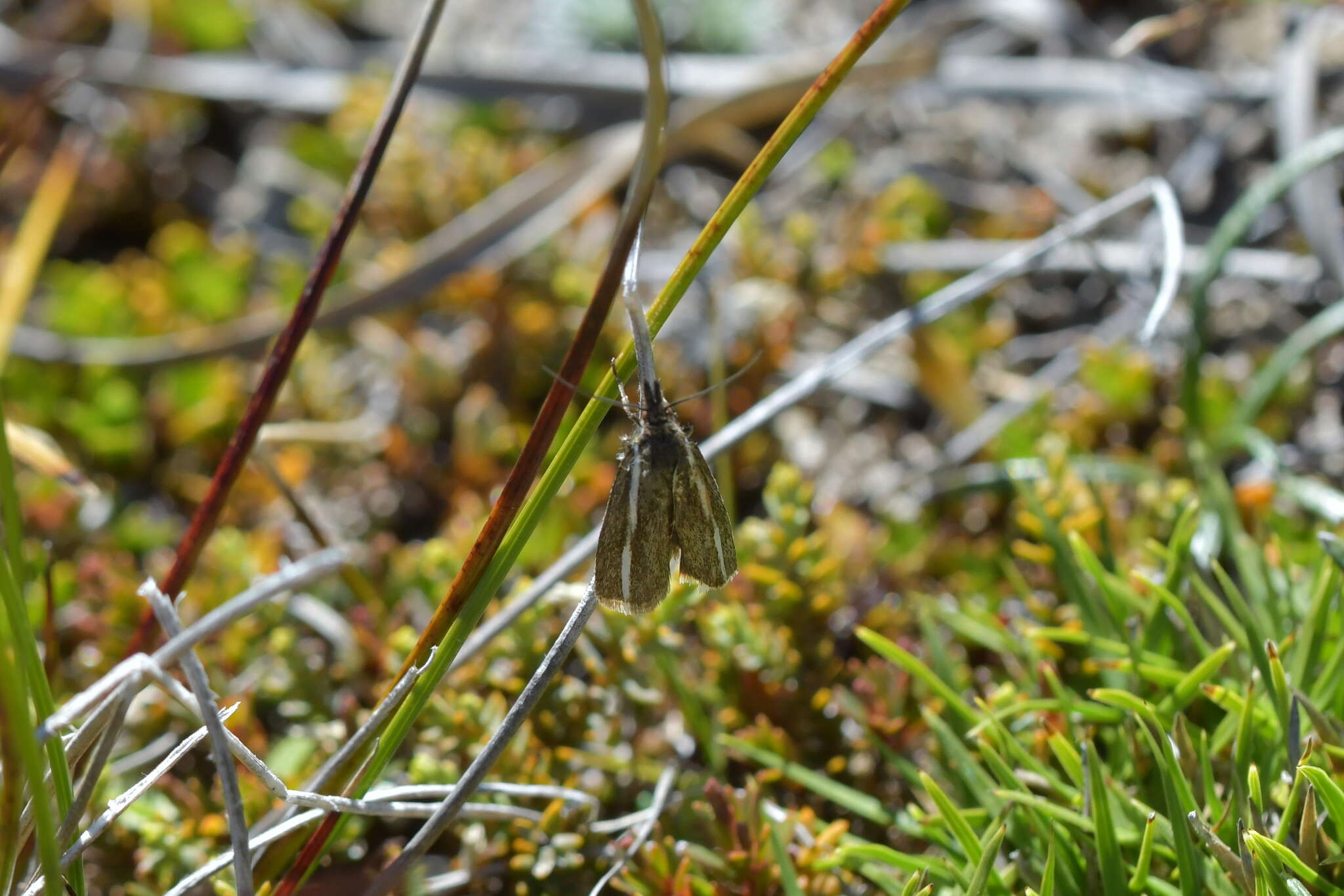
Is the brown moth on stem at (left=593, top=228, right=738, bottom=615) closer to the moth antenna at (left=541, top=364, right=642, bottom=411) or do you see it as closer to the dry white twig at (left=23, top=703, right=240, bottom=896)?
the moth antenna at (left=541, top=364, right=642, bottom=411)

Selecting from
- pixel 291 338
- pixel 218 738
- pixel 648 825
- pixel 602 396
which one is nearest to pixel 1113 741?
pixel 648 825

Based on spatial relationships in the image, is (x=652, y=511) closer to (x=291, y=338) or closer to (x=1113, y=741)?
(x=291, y=338)

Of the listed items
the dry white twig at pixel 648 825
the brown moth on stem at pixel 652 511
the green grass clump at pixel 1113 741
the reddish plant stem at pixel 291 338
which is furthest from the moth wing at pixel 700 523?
the reddish plant stem at pixel 291 338

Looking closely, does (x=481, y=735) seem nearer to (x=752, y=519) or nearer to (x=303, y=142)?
(x=752, y=519)

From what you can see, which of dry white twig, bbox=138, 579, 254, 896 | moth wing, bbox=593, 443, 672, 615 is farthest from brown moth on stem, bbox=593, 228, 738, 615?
dry white twig, bbox=138, 579, 254, 896

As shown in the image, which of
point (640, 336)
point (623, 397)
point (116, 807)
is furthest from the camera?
point (116, 807)

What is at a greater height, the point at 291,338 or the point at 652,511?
the point at 291,338
